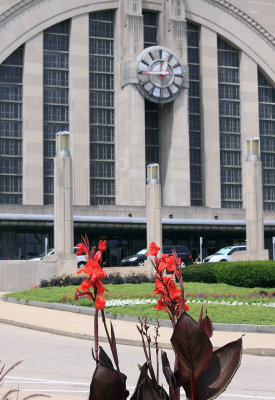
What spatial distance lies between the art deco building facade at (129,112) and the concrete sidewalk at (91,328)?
113 ft

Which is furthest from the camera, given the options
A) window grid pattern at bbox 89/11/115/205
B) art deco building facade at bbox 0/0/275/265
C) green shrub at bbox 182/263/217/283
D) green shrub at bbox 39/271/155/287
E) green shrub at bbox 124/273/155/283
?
window grid pattern at bbox 89/11/115/205

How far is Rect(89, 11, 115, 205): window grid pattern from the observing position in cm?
6312

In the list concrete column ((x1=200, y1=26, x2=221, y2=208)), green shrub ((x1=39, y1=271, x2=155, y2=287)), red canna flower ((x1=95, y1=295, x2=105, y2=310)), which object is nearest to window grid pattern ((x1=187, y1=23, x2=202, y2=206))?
concrete column ((x1=200, y1=26, x2=221, y2=208))

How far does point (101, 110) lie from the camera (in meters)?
63.7

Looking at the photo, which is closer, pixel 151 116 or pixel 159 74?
pixel 159 74

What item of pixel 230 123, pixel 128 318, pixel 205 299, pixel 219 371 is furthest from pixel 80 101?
pixel 219 371

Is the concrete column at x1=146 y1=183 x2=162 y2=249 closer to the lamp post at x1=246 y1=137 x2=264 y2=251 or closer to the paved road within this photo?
the lamp post at x1=246 y1=137 x2=264 y2=251

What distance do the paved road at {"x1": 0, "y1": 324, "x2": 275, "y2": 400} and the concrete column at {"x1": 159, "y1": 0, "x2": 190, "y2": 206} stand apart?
4732cm

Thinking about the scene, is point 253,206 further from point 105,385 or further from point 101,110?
point 105,385

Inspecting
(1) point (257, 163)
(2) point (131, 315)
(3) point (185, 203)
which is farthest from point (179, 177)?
(2) point (131, 315)

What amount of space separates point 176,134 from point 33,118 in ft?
43.7

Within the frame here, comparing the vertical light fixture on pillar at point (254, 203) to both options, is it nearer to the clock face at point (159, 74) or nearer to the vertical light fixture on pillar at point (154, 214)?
the vertical light fixture on pillar at point (154, 214)

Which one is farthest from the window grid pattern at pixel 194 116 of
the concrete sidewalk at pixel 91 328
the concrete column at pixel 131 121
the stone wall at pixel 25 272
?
the concrete sidewalk at pixel 91 328

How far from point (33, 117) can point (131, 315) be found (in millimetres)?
45238
